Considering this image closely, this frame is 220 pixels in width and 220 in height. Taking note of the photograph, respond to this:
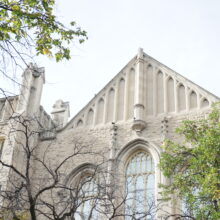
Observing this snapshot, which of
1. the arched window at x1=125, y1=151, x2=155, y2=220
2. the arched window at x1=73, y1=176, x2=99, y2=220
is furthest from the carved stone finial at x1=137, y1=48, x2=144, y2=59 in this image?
the arched window at x1=73, y1=176, x2=99, y2=220

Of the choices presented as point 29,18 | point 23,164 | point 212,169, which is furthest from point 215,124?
point 23,164

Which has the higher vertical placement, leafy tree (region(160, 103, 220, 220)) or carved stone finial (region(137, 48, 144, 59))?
carved stone finial (region(137, 48, 144, 59))

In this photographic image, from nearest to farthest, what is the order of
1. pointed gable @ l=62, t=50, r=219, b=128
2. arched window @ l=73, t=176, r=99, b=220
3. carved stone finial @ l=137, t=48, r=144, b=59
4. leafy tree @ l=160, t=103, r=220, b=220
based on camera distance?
arched window @ l=73, t=176, r=99, b=220, leafy tree @ l=160, t=103, r=220, b=220, pointed gable @ l=62, t=50, r=219, b=128, carved stone finial @ l=137, t=48, r=144, b=59

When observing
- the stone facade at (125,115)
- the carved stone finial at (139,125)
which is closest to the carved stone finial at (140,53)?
the stone facade at (125,115)

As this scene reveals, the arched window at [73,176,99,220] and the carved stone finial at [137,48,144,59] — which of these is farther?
the carved stone finial at [137,48,144,59]

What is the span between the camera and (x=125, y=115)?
19.4 m

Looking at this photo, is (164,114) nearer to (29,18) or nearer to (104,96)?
(104,96)

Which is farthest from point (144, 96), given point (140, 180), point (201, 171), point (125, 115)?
point (201, 171)

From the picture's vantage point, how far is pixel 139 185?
17.0 metres

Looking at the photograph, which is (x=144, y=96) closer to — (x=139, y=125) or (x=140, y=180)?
(x=139, y=125)

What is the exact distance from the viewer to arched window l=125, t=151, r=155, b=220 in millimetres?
16325

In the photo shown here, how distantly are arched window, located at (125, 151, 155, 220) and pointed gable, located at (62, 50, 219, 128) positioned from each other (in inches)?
81.0

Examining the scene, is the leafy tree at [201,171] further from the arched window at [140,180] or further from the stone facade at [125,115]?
the stone facade at [125,115]

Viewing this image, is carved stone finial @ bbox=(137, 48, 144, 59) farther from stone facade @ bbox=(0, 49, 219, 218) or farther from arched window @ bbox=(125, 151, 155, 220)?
arched window @ bbox=(125, 151, 155, 220)
